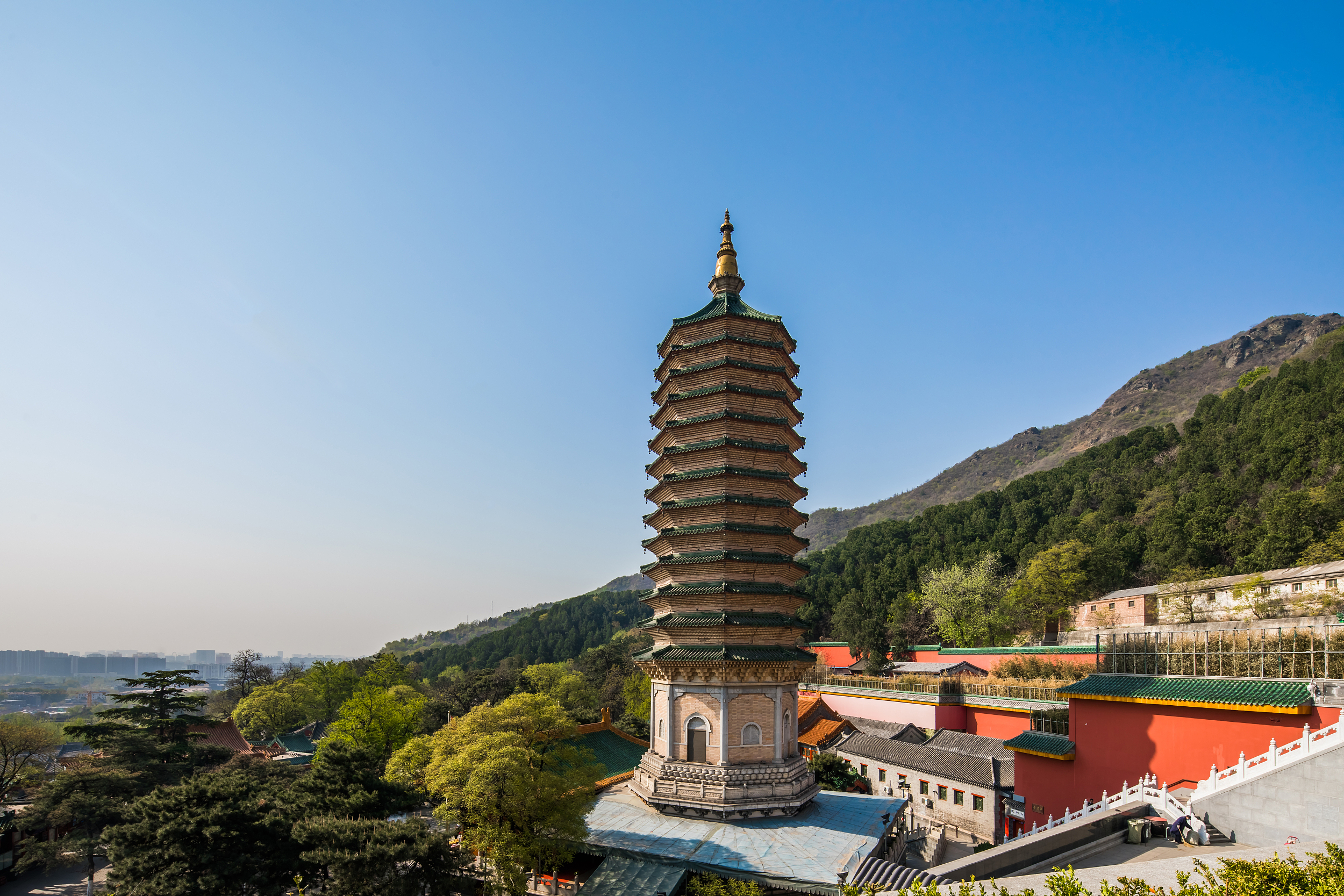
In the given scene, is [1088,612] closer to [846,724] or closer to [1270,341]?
[846,724]

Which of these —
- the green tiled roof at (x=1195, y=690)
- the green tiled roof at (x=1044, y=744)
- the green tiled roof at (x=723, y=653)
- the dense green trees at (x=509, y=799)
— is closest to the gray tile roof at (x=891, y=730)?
the green tiled roof at (x=1044, y=744)

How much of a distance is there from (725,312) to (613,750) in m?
18.8

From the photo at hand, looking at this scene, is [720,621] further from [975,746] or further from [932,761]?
[975,746]

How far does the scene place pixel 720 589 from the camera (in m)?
20.1

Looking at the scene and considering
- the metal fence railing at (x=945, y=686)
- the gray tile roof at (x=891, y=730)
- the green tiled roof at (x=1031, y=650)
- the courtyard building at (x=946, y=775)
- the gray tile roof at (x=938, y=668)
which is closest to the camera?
the courtyard building at (x=946, y=775)

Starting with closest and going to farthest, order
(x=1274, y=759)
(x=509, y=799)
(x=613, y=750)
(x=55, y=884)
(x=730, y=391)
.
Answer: (x=1274, y=759) < (x=509, y=799) < (x=730, y=391) < (x=55, y=884) < (x=613, y=750)

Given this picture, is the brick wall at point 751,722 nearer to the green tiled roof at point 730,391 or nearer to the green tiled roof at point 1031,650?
the green tiled roof at point 730,391

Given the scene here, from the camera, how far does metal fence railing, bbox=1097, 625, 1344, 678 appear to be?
15.8 meters

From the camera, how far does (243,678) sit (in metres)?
70.3

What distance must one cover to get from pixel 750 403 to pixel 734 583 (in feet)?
19.4

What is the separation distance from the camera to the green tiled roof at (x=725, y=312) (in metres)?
22.4

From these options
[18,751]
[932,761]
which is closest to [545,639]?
[18,751]

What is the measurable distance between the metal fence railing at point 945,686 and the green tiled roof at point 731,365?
52.6 feet

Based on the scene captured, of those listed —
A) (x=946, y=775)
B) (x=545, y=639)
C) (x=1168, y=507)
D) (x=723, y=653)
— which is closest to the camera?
(x=723, y=653)
